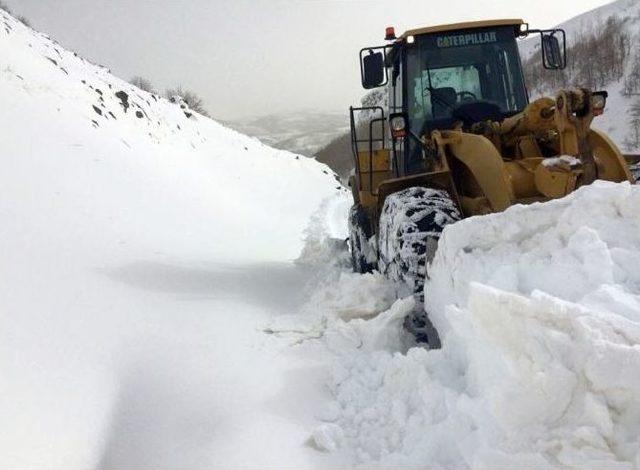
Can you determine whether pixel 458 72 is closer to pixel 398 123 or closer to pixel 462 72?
pixel 462 72

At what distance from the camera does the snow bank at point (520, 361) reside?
6.27ft

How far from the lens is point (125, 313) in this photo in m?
4.36

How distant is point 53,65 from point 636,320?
17.3 metres

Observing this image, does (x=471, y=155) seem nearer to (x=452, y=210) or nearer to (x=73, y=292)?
(x=452, y=210)

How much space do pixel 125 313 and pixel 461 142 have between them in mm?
2890

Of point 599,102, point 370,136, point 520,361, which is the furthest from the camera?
point 370,136

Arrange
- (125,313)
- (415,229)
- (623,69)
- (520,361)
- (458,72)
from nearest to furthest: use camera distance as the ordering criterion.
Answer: (520,361)
(415,229)
(125,313)
(458,72)
(623,69)

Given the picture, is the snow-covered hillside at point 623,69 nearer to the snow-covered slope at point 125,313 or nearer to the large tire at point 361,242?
the large tire at point 361,242

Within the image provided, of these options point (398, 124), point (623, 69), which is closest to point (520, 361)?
point (398, 124)

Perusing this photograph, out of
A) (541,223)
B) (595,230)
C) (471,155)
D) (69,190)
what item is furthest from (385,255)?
(69,190)

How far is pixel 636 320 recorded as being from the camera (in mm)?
2123

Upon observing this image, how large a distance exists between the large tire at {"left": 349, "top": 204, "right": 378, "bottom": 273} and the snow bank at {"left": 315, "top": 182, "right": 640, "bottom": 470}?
219 centimetres

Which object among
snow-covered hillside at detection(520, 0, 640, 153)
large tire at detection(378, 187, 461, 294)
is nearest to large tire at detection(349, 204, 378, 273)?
large tire at detection(378, 187, 461, 294)

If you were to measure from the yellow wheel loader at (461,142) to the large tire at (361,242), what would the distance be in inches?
0.8
